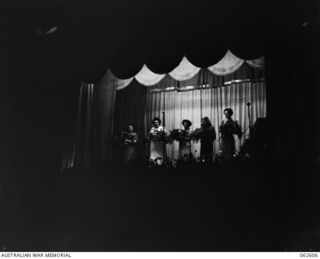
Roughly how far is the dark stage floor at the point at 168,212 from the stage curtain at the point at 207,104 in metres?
1.21

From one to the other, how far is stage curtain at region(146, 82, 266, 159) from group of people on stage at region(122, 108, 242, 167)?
0.16 m

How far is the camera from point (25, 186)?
379cm

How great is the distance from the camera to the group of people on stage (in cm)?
450

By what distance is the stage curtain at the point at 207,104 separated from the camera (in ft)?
16.8

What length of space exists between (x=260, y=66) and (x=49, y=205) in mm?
2555

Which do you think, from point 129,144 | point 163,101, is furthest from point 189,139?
point 163,101

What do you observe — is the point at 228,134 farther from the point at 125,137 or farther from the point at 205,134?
the point at 125,137

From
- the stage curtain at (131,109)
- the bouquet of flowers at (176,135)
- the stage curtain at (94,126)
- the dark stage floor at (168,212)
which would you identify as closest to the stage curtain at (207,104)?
the stage curtain at (131,109)

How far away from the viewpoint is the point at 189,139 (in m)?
4.97

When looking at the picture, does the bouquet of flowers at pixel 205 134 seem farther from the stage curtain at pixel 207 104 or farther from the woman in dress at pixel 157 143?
the woman in dress at pixel 157 143

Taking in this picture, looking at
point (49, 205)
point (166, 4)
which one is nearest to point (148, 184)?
point (49, 205)

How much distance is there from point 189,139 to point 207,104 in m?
0.78

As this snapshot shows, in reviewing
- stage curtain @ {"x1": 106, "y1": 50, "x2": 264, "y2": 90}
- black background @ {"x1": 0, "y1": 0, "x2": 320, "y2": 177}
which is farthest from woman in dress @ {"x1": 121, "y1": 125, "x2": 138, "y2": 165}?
black background @ {"x1": 0, "y1": 0, "x2": 320, "y2": 177}

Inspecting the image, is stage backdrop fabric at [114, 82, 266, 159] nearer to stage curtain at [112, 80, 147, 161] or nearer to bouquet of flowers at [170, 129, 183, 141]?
stage curtain at [112, 80, 147, 161]
